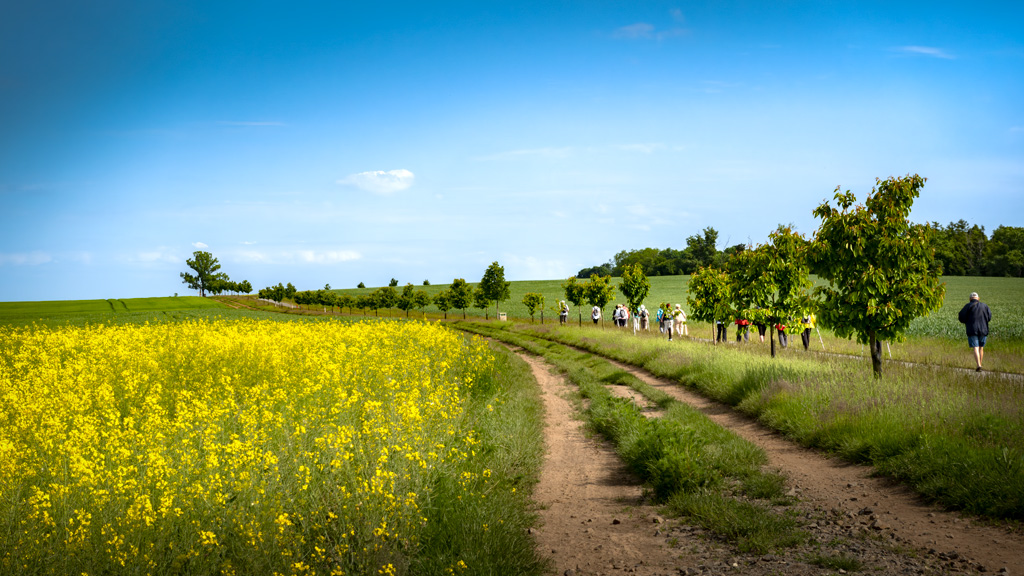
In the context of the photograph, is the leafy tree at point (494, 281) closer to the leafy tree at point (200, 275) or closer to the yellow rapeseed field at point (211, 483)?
the yellow rapeseed field at point (211, 483)

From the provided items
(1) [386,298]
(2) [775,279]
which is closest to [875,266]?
(2) [775,279]

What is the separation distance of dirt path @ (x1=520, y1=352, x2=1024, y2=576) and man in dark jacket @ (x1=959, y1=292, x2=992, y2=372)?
1106cm

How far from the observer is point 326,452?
6223 mm

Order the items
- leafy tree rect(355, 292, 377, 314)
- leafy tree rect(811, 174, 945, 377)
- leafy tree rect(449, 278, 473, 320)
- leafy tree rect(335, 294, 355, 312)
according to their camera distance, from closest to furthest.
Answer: leafy tree rect(811, 174, 945, 377) < leafy tree rect(449, 278, 473, 320) < leafy tree rect(355, 292, 377, 314) < leafy tree rect(335, 294, 355, 312)

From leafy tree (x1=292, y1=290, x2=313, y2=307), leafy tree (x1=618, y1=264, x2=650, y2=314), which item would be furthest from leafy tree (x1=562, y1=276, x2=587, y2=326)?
leafy tree (x1=292, y1=290, x2=313, y2=307)

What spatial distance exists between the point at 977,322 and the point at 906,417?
1005cm

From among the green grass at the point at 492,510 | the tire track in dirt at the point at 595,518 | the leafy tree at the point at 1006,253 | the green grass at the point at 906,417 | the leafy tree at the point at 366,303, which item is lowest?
the tire track in dirt at the point at 595,518

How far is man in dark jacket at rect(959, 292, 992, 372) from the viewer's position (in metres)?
16.1

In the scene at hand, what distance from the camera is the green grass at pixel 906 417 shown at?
6.62 metres

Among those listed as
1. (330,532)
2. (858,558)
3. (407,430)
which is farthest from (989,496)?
(330,532)

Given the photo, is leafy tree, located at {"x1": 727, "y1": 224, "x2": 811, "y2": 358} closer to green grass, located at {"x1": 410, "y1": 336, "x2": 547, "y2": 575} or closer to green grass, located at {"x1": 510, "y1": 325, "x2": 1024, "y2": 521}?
green grass, located at {"x1": 510, "y1": 325, "x2": 1024, "y2": 521}

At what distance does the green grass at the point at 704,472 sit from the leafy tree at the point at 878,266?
15.4 ft

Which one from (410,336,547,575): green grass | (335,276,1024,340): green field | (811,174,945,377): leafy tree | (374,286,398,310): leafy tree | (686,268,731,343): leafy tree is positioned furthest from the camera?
(374,286,398,310): leafy tree

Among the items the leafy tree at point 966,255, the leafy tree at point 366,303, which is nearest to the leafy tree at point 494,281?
the leafy tree at point 366,303
